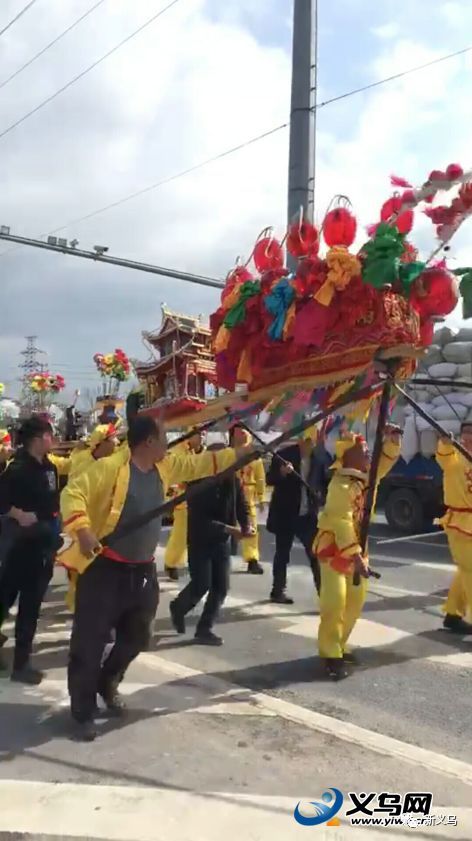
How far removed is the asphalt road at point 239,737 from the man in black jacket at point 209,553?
0.23 m

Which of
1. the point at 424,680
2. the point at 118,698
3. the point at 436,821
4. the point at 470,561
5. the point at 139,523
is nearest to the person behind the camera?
the point at 436,821

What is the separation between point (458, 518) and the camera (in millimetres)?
6949

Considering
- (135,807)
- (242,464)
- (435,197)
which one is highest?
(435,197)

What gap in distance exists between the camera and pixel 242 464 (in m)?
4.65

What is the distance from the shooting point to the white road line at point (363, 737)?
4.20 meters

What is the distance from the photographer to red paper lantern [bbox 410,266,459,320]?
180 inches

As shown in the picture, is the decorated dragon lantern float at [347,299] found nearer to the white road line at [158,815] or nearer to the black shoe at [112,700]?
the black shoe at [112,700]

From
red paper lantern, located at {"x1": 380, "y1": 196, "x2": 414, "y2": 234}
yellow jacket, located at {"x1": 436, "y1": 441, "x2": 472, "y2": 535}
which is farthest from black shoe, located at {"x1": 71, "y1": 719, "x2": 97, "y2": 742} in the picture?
yellow jacket, located at {"x1": 436, "y1": 441, "x2": 472, "y2": 535}

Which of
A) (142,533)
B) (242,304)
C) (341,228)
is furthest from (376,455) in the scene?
(142,533)

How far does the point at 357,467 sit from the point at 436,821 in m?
2.74

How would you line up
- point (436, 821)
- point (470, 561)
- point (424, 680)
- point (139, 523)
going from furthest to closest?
point (470, 561) → point (424, 680) → point (139, 523) → point (436, 821)

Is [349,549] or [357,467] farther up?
[357,467]

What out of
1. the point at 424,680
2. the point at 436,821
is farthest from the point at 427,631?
the point at 436,821

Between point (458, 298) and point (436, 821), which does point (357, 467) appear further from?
point (436, 821)
